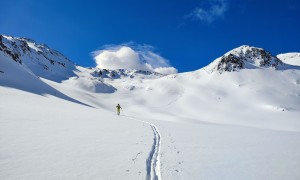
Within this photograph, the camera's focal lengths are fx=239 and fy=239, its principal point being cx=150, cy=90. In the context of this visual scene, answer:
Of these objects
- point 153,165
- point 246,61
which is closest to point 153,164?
point 153,165

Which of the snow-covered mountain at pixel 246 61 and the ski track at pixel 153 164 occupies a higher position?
the snow-covered mountain at pixel 246 61

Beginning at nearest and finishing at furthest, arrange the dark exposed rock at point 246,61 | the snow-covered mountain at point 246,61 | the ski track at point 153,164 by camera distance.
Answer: the ski track at point 153,164
the snow-covered mountain at point 246,61
the dark exposed rock at point 246,61

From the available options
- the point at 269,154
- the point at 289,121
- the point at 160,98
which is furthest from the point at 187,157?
the point at 160,98

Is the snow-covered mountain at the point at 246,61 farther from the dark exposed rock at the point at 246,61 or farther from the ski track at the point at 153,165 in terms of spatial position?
the ski track at the point at 153,165

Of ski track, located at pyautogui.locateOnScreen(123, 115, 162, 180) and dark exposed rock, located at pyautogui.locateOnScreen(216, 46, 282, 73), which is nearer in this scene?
ski track, located at pyautogui.locateOnScreen(123, 115, 162, 180)

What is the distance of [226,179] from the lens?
719 centimetres

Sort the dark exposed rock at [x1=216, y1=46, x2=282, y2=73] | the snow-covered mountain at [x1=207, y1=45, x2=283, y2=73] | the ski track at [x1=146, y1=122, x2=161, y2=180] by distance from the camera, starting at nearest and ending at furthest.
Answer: the ski track at [x1=146, y1=122, x2=161, y2=180], the snow-covered mountain at [x1=207, y1=45, x2=283, y2=73], the dark exposed rock at [x1=216, y1=46, x2=282, y2=73]

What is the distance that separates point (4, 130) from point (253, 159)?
34.5 feet

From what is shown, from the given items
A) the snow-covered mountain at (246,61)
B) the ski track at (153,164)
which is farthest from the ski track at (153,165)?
the snow-covered mountain at (246,61)

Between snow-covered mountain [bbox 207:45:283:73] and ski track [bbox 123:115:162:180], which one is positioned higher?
snow-covered mountain [bbox 207:45:283:73]

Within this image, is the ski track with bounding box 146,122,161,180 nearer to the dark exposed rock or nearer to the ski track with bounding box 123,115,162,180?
the ski track with bounding box 123,115,162,180

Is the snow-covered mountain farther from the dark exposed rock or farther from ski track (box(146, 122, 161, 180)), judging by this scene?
ski track (box(146, 122, 161, 180))

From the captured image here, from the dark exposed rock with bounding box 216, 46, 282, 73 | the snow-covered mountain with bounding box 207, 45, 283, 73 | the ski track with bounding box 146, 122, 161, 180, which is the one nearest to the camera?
the ski track with bounding box 146, 122, 161, 180

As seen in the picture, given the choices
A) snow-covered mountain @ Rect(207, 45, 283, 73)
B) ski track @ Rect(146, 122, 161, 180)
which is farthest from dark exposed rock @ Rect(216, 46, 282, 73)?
ski track @ Rect(146, 122, 161, 180)
